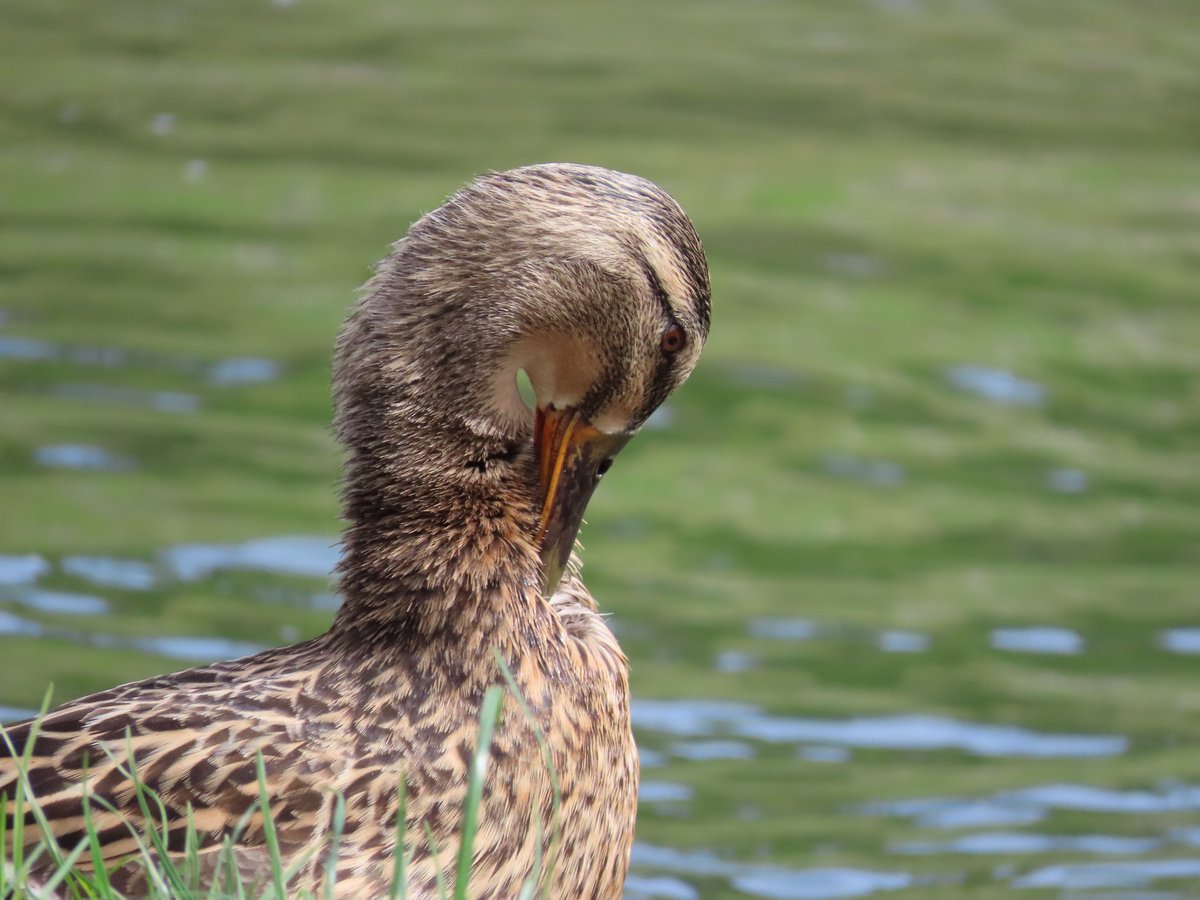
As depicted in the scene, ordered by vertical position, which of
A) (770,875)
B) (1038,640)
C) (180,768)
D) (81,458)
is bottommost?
(770,875)

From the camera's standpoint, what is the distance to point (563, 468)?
13.7 ft

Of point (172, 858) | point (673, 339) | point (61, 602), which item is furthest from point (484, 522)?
point (61, 602)

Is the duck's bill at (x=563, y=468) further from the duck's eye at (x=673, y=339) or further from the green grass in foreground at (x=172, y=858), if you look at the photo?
the green grass in foreground at (x=172, y=858)

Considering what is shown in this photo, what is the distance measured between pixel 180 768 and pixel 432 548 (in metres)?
0.66

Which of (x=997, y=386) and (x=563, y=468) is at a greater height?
(x=563, y=468)

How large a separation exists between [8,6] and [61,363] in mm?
4990

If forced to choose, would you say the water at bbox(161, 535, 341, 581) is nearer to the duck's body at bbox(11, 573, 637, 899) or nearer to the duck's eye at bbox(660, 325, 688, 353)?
the duck's body at bbox(11, 573, 637, 899)

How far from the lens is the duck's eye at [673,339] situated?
13.3 ft

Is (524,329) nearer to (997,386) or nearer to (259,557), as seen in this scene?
(259,557)

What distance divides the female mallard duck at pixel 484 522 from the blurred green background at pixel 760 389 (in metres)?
0.94

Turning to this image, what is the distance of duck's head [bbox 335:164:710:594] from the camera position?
4.04 m

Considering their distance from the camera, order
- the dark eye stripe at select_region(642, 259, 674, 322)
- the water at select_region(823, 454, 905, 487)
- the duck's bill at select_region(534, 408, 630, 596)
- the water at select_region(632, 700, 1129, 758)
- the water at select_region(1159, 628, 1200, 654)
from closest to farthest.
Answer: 1. the dark eye stripe at select_region(642, 259, 674, 322)
2. the duck's bill at select_region(534, 408, 630, 596)
3. the water at select_region(632, 700, 1129, 758)
4. the water at select_region(1159, 628, 1200, 654)
5. the water at select_region(823, 454, 905, 487)

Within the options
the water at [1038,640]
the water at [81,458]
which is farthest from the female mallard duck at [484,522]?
the water at [81,458]

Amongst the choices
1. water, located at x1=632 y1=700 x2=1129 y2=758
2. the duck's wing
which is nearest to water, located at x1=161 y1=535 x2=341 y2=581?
water, located at x1=632 y1=700 x2=1129 y2=758
